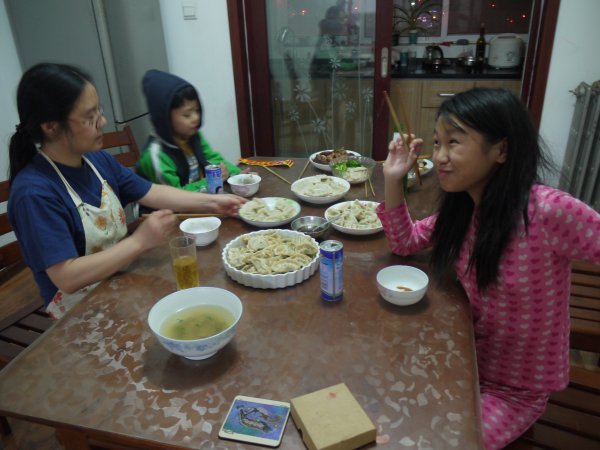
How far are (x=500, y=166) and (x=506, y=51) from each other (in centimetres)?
341

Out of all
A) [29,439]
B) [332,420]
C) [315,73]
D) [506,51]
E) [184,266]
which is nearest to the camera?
[332,420]

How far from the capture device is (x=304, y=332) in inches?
37.6

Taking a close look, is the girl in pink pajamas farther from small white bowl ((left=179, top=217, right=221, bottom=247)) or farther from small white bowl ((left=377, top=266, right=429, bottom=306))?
small white bowl ((left=179, top=217, right=221, bottom=247))

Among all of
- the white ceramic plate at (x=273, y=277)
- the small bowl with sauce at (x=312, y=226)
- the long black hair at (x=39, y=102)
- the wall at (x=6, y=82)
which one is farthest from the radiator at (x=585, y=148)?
the wall at (x=6, y=82)

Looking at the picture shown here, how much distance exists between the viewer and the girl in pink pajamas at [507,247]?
100cm

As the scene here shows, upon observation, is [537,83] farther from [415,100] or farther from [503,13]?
[503,13]

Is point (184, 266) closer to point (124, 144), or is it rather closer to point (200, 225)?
point (200, 225)

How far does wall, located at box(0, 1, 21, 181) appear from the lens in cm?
295

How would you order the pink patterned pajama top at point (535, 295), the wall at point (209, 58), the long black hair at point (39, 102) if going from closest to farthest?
1. the pink patterned pajama top at point (535, 295)
2. the long black hair at point (39, 102)
3. the wall at point (209, 58)

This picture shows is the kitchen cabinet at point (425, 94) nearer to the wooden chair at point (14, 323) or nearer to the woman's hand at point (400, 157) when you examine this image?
the woman's hand at point (400, 157)

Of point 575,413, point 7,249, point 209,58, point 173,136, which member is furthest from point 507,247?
point 209,58

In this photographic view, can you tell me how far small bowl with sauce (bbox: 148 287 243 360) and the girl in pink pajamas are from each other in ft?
1.90

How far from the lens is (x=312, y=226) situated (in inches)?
56.4

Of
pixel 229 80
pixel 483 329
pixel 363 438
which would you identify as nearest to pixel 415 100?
pixel 229 80
